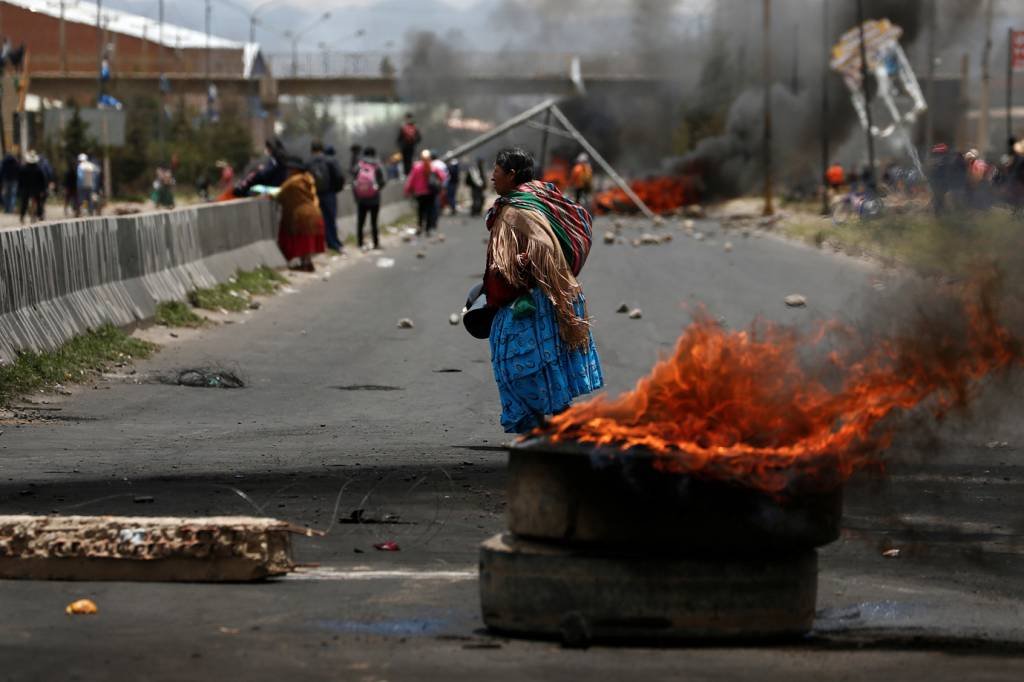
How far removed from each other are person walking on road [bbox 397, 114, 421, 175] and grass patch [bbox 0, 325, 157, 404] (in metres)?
32.3

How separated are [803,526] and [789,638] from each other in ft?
1.31

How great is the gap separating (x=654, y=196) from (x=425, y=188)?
20340 millimetres

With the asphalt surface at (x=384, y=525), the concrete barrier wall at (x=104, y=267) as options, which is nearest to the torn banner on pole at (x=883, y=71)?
the concrete barrier wall at (x=104, y=267)

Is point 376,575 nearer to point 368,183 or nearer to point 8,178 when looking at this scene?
point 368,183

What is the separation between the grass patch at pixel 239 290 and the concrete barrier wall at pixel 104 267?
0.47ft

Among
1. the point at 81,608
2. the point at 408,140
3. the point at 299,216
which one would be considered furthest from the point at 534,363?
the point at 408,140

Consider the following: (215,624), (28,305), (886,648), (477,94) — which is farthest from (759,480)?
(477,94)

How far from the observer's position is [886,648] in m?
5.89

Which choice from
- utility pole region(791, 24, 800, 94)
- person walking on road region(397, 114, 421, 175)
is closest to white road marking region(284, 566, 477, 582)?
person walking on road region(397, 114, 421, 175)

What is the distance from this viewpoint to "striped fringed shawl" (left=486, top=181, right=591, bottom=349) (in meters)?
8.00

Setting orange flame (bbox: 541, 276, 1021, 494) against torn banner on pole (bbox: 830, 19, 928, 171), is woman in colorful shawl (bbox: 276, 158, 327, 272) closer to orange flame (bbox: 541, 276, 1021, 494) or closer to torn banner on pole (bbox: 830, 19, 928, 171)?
orange flame (bbox: 541, 276, 1021, 494)

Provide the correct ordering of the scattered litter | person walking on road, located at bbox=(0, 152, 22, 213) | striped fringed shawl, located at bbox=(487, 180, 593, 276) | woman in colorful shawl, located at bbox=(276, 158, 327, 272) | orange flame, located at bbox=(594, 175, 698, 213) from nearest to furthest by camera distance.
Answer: striped fringed shawl, located at bbox=(487, 180, 593, 276) → the scattered litter → woman in colorful shawl, located at bbox=(276, 158, 327, 272) → person walking on road, located at bbox=(0, 152, 22, 213) → orange flame, located at bbox=(594, 175, 698, 213)

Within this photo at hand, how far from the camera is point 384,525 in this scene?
818cm

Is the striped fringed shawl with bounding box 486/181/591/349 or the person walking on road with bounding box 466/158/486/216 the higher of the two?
the striped fringed shawl with bounding box 486/181/591/349
